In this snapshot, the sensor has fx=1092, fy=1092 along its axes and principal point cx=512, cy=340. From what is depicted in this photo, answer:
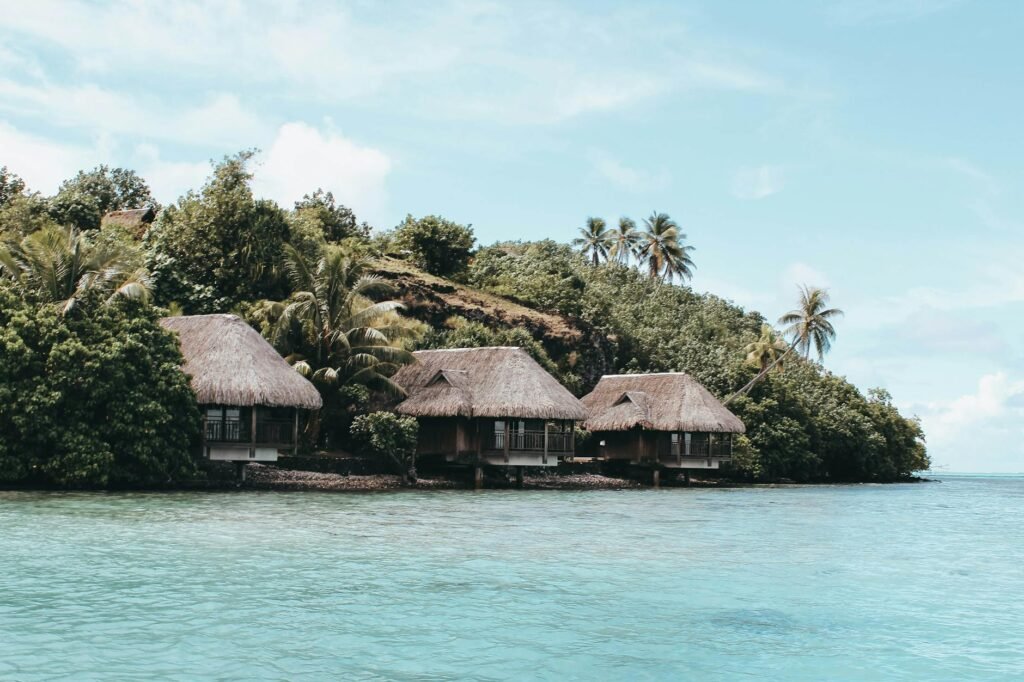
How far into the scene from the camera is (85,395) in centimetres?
2450

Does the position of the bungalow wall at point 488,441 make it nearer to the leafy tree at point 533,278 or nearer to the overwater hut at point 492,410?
the overwater hut at point 492,410

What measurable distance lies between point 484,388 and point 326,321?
17.2ft

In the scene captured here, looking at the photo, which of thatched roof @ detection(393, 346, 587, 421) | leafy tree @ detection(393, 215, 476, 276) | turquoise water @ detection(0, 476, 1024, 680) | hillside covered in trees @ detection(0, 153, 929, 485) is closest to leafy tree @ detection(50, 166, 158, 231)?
hillside covered in trees @ detection(0, 153, 929, 485)

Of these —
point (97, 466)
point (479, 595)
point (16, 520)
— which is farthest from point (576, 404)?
point (479, 595)

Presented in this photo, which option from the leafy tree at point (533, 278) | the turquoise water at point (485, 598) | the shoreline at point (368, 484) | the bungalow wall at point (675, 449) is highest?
the leafy tree at point (533, 278)

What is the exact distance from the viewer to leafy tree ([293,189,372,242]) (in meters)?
52.4

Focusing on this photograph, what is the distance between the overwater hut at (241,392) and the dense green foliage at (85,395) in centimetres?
172

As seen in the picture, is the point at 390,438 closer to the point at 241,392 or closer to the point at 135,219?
the point at 241,392

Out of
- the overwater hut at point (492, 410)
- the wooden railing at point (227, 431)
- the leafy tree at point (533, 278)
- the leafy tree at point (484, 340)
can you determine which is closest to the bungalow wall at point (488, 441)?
the overwater hut at point (492, 410)

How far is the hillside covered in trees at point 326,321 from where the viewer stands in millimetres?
24438

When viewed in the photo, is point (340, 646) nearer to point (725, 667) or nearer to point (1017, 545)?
point (725, 667)

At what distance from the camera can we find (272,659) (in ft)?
28.6

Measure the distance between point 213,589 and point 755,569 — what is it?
704cm

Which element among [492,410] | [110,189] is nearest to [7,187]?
[110,189]
